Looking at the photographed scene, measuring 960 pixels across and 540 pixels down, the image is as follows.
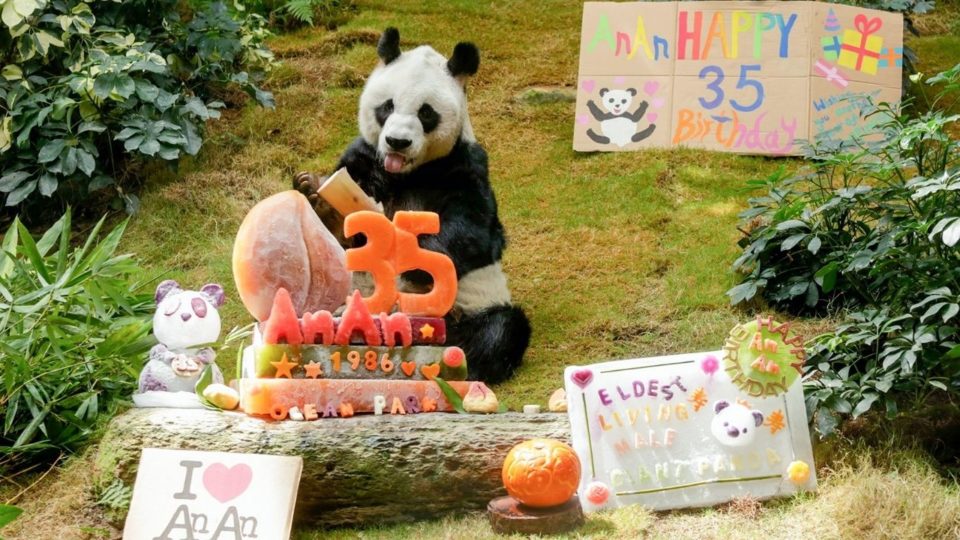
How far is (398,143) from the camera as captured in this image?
15.9ft

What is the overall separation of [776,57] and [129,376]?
4.24 meters

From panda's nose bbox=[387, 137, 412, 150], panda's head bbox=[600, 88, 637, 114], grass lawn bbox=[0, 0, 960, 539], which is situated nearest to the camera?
grass lawn bbox=[0, 0, 960, 539]

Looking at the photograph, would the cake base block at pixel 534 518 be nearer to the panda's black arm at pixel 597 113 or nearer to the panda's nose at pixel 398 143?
the panda's nose at pixel 398 143

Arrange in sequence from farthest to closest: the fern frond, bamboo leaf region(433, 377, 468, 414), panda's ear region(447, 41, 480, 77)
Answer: the fern frond < panda's ear region(447, 41, 480, 77) < bamboo leaf region(433, 377, 468, 414)

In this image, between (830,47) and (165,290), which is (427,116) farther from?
(830,47)

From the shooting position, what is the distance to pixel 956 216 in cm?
420

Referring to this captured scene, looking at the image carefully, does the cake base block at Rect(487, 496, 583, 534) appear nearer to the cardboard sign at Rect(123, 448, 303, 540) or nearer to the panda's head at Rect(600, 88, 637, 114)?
the cardboard sign at Rect(123, 448, 303, 540)

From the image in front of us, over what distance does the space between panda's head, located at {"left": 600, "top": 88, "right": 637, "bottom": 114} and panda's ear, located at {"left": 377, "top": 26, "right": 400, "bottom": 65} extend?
2201 mm

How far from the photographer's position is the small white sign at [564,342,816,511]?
13.1 feet

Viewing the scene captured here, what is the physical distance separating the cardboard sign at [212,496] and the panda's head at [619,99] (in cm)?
388

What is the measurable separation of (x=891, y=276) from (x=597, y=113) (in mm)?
2883

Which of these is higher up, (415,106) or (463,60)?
(463,60)

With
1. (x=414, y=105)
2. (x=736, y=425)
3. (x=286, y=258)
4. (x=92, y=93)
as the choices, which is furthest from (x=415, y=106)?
(x=92, y=93)

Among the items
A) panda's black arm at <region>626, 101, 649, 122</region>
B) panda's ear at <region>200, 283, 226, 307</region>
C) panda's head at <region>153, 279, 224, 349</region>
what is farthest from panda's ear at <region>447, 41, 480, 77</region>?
panda's black arm at <region>626, 101, 649, 122</region>
